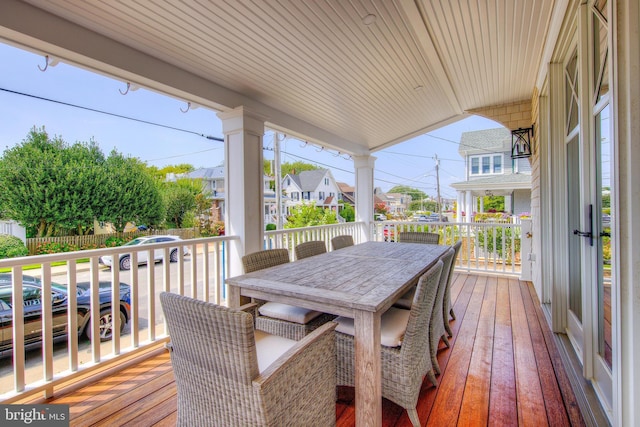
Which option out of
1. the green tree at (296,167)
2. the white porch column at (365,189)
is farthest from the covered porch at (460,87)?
the green tree at (296,167)

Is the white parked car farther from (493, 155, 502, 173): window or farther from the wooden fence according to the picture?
(493, 155, 502, 173): window

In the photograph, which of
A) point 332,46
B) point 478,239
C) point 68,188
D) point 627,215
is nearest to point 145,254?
point 68,188

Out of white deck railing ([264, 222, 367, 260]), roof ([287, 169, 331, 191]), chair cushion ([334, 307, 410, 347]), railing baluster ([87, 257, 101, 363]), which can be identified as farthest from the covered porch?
roof ([287, 169, 331, 191])

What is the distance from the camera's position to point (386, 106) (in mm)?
4070

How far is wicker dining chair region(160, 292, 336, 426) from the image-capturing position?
972 mm

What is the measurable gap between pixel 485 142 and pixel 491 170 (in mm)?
1288

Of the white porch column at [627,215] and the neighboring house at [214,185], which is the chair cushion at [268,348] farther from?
the neighboring house at [214,185]

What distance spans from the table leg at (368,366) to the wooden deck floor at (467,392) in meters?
0.27

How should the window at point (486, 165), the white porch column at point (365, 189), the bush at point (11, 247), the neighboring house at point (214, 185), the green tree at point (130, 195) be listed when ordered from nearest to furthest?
the bush at point (11, 247) < the green tree at point (130, 195) < the neighboring house at point (214, 185) < the white porch column at point (365, 189) < the window at point (486, 165)

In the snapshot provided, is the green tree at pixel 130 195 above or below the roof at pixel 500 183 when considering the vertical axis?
below

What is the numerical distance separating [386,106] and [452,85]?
889 millimetres

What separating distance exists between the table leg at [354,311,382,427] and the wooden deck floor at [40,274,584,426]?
27cm

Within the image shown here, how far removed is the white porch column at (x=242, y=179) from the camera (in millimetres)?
3068

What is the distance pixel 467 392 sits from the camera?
1.79m
